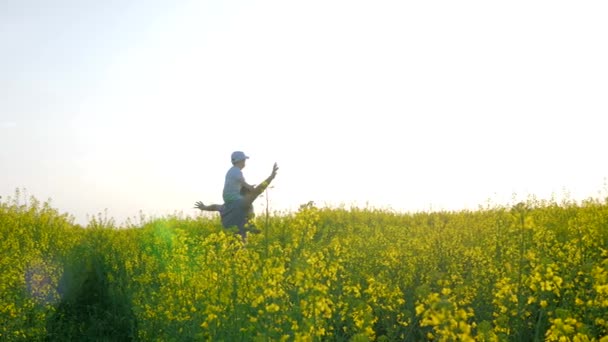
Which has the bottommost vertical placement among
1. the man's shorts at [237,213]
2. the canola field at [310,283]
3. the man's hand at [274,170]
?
the canola field at [310,283]

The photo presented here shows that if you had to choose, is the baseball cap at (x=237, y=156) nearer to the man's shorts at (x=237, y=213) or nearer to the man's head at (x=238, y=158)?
the man's head at (x=238, y=158)

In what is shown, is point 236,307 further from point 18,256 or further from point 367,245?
point 18,256

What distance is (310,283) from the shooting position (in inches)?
163

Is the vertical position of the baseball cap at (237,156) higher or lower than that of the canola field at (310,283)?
higher

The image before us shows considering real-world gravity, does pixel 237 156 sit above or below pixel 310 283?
above

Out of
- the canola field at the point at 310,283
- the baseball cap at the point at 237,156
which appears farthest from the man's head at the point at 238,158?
the canola field at the point at 310,283

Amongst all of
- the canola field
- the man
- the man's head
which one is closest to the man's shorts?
the man

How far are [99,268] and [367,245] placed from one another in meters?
5.26

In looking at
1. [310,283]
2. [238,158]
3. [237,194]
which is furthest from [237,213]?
[310,283]

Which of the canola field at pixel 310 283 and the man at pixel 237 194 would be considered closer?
the canola field at pixel 310 283

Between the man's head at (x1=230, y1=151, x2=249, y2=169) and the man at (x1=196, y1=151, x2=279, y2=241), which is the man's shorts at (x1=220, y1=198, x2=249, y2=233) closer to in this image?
the man at (x1=196, y1=151, x2=279, y2=241)

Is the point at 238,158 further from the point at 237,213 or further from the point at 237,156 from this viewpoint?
the point at 237,213

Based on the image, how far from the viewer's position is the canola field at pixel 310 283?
4.27m

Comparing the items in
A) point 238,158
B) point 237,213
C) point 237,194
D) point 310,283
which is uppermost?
point 238,158
